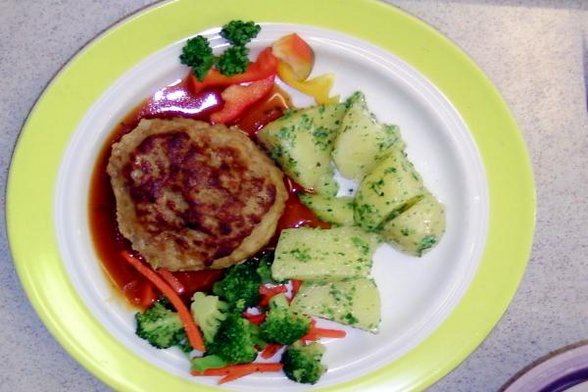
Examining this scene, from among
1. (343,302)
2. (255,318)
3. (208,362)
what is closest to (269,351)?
(255,318)

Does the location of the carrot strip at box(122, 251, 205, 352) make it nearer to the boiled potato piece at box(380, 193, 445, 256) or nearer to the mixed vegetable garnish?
the mixed vegetable garnish

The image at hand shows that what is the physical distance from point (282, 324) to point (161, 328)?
44cm

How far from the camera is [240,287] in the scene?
99.3 inches

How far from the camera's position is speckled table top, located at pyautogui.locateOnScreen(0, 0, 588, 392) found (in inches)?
102

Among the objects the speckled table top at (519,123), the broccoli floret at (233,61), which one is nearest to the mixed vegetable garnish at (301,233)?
the broccoli floret at (233,61)

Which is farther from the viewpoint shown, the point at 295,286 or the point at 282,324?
the point at 295,286

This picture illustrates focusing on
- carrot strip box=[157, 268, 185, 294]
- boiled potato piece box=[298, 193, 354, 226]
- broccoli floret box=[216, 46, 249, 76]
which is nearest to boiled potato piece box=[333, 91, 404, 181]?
boiled potato piece box=[298, 193, 354, 226]

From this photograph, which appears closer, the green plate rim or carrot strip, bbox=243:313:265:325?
the green plate rim

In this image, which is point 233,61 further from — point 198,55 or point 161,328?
point 161,328

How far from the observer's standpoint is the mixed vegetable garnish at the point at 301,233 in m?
2.43

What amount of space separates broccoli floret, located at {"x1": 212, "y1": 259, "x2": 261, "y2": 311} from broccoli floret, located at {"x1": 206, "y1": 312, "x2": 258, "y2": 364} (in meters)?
0.05

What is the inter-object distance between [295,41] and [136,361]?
1287mm

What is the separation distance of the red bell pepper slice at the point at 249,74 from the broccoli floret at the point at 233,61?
5cm

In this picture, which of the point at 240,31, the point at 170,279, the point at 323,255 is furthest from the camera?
the point at 170,279
